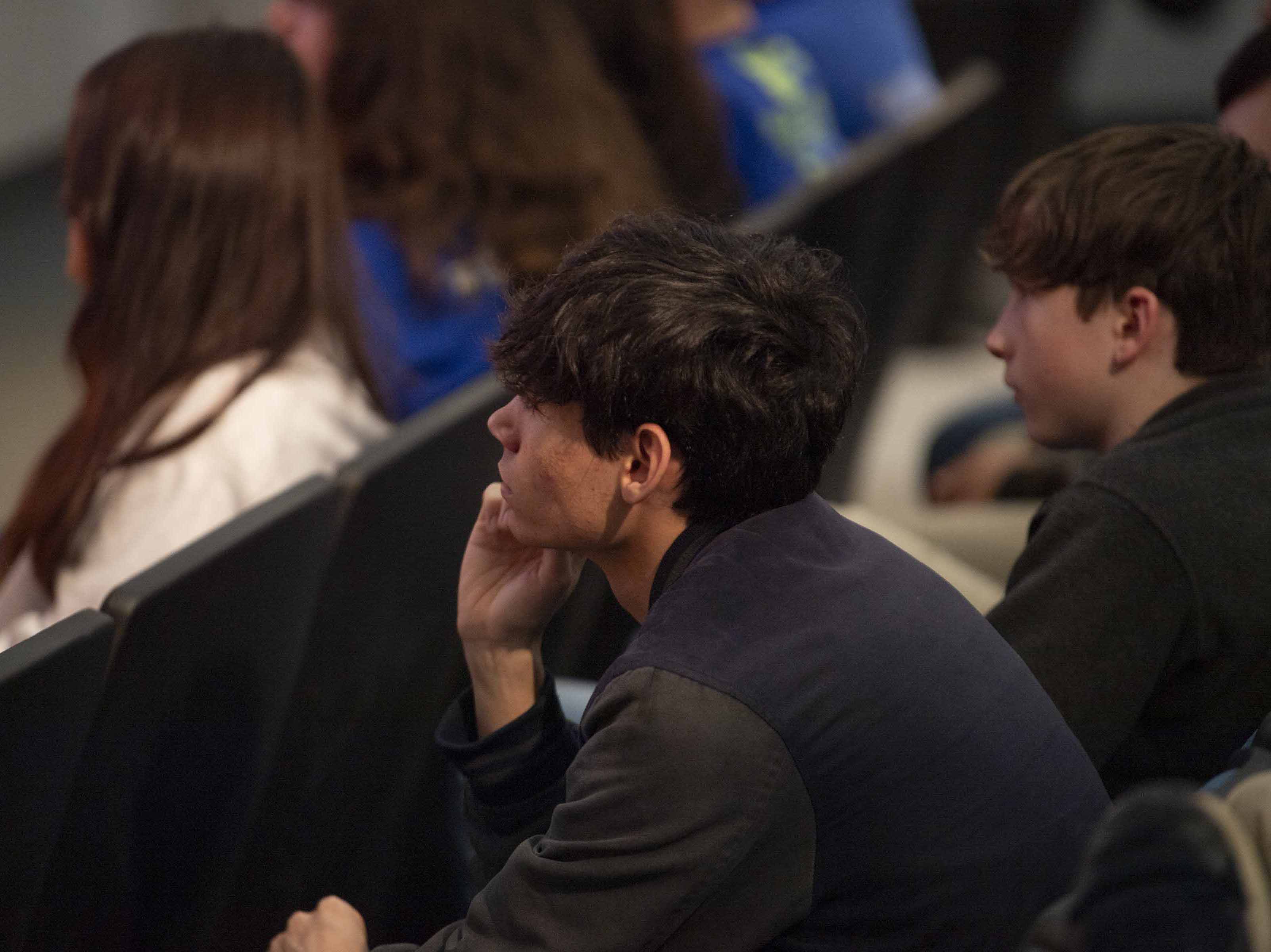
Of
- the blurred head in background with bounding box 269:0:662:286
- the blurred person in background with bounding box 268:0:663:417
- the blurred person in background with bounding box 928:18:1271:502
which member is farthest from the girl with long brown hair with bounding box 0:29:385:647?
the blurred person in background with bounding box 928:18:1271:502

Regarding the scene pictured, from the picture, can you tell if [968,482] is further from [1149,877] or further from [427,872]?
[1149,877]

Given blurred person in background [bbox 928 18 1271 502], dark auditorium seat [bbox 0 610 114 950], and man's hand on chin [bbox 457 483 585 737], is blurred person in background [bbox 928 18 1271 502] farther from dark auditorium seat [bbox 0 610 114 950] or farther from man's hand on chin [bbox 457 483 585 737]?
dark auditorium seat [bbox 0 610 114 950]

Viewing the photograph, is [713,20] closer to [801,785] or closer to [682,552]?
[682,552]

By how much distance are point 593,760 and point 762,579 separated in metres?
0.17

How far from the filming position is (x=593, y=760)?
88 centimetres

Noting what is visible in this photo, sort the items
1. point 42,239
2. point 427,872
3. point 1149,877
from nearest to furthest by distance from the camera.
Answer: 1. point 1149,877
2. point 427,872
3. point 42,239

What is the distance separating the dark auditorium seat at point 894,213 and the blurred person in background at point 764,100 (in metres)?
0.09

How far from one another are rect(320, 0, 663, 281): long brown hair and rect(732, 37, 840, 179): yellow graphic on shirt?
2.50 feet

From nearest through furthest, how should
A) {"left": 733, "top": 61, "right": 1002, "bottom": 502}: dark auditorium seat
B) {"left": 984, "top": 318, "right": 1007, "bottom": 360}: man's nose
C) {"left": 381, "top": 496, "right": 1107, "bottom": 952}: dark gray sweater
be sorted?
{"left": 381, "top": 496, "right": 1107, "bottom": 952}: dark gray sweater → {"left": 984, "top": 318, "right": 1007, "bottom": 360}: man's nose → {"left": 733, "top": 61, "right": 1002, "bottom": 502}: dark auditorium seat

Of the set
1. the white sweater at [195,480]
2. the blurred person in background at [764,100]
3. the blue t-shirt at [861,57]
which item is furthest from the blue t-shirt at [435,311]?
the blue t-shirt at [861,57]

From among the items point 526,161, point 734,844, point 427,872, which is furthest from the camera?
point 526,161

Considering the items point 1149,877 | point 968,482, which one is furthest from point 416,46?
point 1149,877

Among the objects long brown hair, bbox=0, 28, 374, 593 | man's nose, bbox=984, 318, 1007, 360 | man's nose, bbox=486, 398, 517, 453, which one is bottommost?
man's nose, bbox=984, 318, 1007, 360

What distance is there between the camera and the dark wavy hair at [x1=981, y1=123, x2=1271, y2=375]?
1.24 metres
